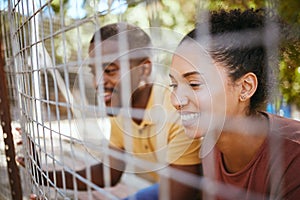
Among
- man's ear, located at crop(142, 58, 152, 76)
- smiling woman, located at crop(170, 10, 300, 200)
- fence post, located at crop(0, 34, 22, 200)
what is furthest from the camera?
fence post, located at crop(0, 34, 22, 200)

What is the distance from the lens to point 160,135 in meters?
1.37

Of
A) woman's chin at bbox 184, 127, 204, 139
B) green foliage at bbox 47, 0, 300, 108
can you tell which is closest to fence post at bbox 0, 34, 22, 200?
green foliage at bbox 47, 0, 300, 108

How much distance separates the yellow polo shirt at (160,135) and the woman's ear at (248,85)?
0.89ft

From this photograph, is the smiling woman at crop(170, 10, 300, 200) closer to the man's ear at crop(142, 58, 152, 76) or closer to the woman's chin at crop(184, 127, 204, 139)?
the woman's chin at crop(184, 127, 204, 139)

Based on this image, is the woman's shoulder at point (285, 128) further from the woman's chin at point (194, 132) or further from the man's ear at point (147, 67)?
the man's ear at point (147, 67)

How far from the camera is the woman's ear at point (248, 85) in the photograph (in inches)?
32.4

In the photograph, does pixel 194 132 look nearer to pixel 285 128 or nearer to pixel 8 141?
pixel 285 128

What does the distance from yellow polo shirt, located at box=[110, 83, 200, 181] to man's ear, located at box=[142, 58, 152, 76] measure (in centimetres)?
8

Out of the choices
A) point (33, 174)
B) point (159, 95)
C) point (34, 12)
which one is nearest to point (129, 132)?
point (159, 95)

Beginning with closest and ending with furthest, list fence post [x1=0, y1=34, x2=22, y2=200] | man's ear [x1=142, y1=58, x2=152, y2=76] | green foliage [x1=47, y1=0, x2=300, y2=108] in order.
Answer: green foliage [x1=47, y1=0, x2=300, y2=108]
man's ear [x1=142, y1=58, x2=152, y2=76]
fence post [x1=0, y1=34, x2=22, y2=200]

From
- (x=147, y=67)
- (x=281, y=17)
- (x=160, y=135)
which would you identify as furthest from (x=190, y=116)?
(x=147, y=67)

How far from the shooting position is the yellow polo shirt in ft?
3.89

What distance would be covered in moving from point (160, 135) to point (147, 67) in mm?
290

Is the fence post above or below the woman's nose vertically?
below
